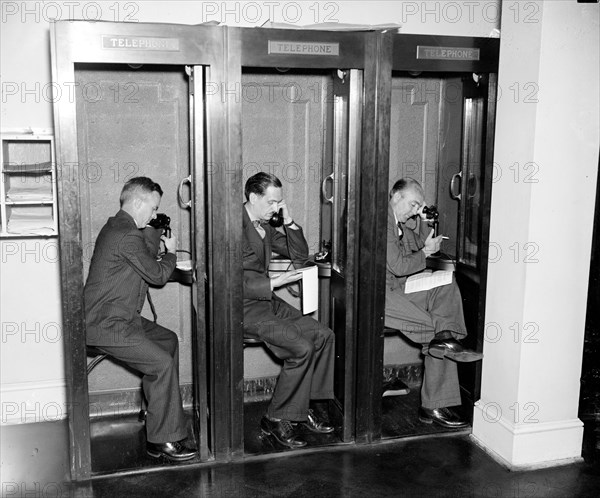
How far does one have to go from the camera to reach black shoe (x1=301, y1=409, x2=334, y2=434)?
14.0 ft

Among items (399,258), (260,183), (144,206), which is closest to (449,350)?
(399,258)

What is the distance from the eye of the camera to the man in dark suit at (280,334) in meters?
4.13

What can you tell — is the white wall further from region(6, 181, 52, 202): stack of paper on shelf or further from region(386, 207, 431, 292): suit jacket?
region(386, 207, 431, 292): suit jacket

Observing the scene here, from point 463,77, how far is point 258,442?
2.51 metres

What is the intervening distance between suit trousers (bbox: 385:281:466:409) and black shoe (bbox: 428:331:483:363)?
1.6 inches

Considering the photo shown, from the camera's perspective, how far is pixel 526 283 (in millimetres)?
3773

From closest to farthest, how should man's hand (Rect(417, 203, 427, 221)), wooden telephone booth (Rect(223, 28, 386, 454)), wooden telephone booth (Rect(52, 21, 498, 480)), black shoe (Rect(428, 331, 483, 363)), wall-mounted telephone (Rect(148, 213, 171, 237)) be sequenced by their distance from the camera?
wooden telephone booth (Rect(52, 21, 498, 480)) < wooden telephone booth (Rect(223, 28, 386, 454)) < black shoe (Rect(428, 331, 483, 363)) < wall-mounted telephone (Rect(148, 213, 171, 237)) < man's hand (Rect(417, 203, 427, 221))

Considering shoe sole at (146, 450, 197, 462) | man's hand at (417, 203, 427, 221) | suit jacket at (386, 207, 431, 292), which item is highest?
man's hand at (417, 203, 427, 221)

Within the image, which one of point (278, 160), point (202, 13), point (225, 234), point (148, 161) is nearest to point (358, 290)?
point (225, 234)

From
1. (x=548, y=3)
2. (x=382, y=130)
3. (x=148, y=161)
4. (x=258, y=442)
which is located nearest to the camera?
(x=548, y=3)

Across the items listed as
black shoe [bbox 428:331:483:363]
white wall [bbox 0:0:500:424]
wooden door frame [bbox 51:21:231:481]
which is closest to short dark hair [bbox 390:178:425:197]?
black shoe [bbox 428:331:483:363]

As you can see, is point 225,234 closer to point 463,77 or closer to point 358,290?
point 358,290

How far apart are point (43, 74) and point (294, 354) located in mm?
2126

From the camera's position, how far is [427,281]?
445 cm
